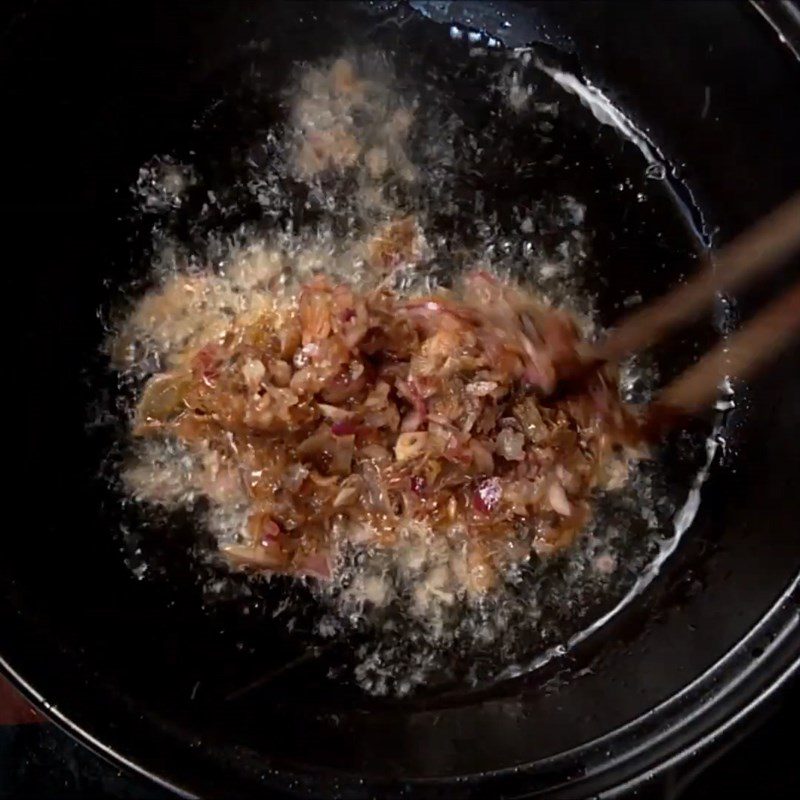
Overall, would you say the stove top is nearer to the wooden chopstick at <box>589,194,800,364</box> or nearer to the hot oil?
the hot oil

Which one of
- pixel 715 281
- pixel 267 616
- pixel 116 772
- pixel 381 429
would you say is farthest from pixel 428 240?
pixel 116 772

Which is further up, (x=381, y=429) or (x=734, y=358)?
(x=381, y=429)

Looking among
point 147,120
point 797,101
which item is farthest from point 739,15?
point 147,120

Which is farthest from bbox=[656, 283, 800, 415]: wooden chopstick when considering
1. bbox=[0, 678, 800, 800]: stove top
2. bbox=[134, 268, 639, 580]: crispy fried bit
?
bbox=[0, 678, 800, 800]: stove top

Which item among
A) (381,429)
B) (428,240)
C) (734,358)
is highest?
(428,240)

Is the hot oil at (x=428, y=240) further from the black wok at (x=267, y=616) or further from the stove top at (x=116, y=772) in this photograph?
the stove top at (x=116, y=772)

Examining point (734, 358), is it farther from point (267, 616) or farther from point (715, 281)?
point (267, 616)

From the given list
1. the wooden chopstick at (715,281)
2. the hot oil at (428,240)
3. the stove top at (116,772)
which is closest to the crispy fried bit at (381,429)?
the hot oil at (428,240)
